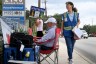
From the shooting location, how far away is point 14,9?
1508cm

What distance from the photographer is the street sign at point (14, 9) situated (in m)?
14.9

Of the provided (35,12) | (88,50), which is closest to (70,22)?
(88,50)

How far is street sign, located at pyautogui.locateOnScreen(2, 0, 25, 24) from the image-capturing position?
14.9 metres

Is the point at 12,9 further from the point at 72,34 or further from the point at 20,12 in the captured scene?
the point at 72,34

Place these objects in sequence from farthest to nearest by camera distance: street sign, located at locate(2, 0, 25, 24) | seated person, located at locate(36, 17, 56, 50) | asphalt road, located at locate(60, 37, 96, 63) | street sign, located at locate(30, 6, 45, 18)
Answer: street sign, located at locate(30, 6, 45, 18)
asphalt road, located at locate(60, 37, 96, 63)
street sign, located at locate(2, 0, 25, 24)
seated person, located at locate(36, 17, 56, 50)

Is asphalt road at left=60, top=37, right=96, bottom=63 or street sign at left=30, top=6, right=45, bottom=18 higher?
street sign at left=30, top=6, right=45, bottom=18

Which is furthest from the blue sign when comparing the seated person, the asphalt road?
the seated person

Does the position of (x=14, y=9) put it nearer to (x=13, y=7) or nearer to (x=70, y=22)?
(x=13, y=7)

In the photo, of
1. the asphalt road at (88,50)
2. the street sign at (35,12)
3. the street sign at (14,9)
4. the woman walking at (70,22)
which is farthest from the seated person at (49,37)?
the street sign at (35,12)

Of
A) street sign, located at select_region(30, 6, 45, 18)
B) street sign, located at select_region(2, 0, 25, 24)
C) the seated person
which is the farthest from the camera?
street sign, located at select_region(30, 6, 45, 18)

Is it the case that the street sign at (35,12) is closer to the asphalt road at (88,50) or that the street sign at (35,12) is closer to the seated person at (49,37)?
the asphalt road at (88,50)

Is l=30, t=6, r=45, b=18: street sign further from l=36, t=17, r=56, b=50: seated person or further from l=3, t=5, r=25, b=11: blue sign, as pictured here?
l=36, t=17, r=56, b=50: seated person

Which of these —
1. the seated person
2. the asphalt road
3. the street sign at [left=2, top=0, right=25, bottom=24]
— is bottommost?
the asphalt road

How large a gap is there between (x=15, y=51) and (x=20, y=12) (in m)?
7.21
